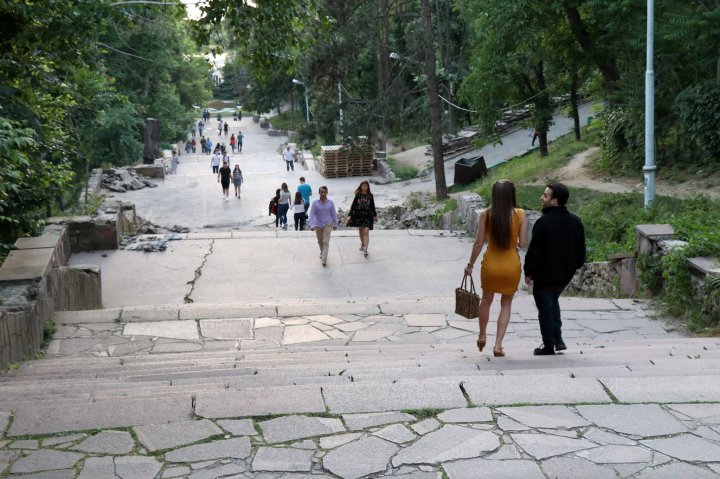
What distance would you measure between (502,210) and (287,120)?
248 ft

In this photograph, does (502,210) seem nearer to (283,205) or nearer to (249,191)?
(283,205)

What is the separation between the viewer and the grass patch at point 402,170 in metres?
34.8

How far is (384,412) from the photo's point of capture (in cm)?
488

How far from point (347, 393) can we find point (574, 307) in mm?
5911

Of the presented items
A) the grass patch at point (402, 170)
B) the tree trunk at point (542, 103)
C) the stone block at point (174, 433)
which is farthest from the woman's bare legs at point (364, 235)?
the grass patch at point (402, 170)

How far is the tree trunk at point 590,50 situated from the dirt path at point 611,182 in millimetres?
2480

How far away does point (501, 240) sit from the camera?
6.62 meters

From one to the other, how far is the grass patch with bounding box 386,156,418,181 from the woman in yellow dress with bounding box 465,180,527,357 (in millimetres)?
27972

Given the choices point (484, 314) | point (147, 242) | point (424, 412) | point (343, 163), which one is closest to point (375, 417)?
point (424, 412)

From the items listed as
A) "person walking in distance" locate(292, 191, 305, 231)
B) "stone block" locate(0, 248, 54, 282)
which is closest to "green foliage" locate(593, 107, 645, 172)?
"person walking in distance" locate(292, 191, 305, 231)

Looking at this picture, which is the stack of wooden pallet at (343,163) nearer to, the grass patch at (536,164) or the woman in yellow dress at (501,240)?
the grass patch at (536,164)

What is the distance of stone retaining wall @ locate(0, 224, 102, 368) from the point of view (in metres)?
7.78

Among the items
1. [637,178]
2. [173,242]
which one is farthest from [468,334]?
[637,178]

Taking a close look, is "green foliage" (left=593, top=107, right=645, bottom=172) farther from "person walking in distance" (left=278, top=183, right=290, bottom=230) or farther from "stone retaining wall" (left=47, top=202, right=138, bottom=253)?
"stone retaining wall" (left=47, top=202, right=138, bottom=253)
